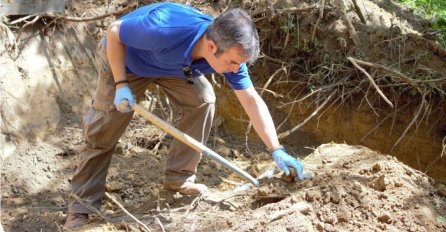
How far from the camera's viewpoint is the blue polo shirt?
2.74m

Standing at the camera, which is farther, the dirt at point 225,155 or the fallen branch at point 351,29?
Result: the fallen branch at point 351,29

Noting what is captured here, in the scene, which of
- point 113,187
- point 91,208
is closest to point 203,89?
point 91,208

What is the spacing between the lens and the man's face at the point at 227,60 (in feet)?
8.40

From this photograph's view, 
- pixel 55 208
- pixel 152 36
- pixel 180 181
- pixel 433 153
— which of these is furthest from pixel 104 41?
pixel 433 153

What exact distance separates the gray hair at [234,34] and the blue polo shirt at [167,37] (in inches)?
6.7

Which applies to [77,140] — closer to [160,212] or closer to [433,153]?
[160,212]

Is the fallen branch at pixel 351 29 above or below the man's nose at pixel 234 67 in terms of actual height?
below

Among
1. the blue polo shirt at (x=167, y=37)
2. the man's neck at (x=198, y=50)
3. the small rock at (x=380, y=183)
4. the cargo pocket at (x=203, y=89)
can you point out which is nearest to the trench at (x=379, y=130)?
the cargo pocket at (x=203, y=89)

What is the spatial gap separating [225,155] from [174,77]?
5.71 ft

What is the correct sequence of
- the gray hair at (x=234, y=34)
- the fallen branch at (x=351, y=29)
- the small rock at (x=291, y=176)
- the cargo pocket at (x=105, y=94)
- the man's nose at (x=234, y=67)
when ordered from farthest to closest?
the fallen branch at (x=351, y=29), the cargo pocket at (x=105, y=94), the small rock at (x=291, y=176), the man's nose at (x=234, y=67), the gray hair at (x=234, y=34)

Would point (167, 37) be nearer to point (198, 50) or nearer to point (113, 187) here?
point (198, 50)

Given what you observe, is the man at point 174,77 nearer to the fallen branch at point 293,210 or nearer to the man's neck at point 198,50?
the man's neck at point 198,50

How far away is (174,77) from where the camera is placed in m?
3.19

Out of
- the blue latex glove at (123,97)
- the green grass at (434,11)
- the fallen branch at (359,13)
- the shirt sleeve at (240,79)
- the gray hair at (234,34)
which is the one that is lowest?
the green grass at (434,11)
